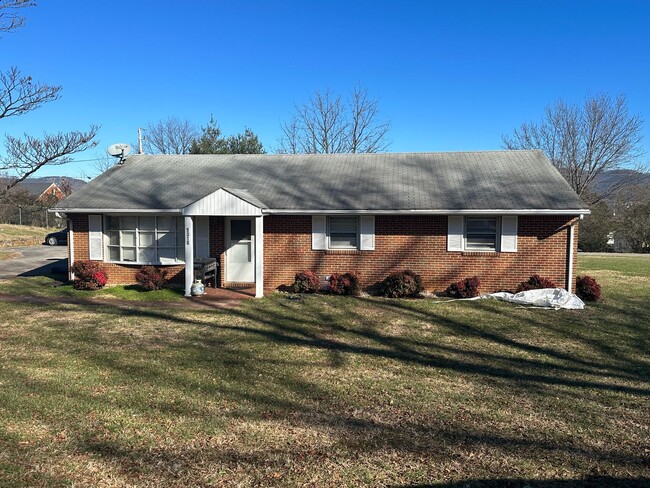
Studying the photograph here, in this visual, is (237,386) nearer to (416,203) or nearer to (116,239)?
(416,203)

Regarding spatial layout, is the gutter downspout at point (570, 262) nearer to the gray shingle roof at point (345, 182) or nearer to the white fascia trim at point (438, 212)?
the white fascia trim at point (438, 212)

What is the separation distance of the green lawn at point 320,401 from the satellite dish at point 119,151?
891 cm

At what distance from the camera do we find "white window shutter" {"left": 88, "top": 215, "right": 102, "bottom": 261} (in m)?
14.1

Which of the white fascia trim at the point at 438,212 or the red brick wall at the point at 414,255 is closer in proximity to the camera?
the white fascia trim at the point at 438,212

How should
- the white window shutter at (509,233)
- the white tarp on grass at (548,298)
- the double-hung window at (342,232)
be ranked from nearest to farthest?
the white tarp on grass at (548,298)
the white window shutter at (509,233)
the double-hung window at (342,232)

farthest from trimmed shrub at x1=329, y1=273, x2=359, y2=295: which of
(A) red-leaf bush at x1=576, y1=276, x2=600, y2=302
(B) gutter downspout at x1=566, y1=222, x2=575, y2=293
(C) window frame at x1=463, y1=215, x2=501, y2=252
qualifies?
(A) red-leaf bush at x1=576, y1=276, x2=600, y2=302

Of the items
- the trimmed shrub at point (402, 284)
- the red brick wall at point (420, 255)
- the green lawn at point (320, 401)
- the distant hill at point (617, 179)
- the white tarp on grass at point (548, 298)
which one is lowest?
the green lawn at point (320, 401)

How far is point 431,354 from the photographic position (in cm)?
772

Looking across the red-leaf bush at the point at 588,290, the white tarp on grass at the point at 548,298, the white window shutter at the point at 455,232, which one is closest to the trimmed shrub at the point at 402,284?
the white window shutter at the point at 455,232

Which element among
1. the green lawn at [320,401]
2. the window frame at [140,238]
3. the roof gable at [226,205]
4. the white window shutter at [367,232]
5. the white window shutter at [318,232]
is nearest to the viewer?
the green lawn at [320,401]

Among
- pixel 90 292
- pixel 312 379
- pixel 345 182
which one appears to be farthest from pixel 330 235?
pixel 312 379

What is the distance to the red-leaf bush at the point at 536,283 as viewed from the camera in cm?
1245

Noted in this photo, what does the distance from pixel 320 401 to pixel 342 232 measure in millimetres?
8240

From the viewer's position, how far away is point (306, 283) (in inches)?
512
